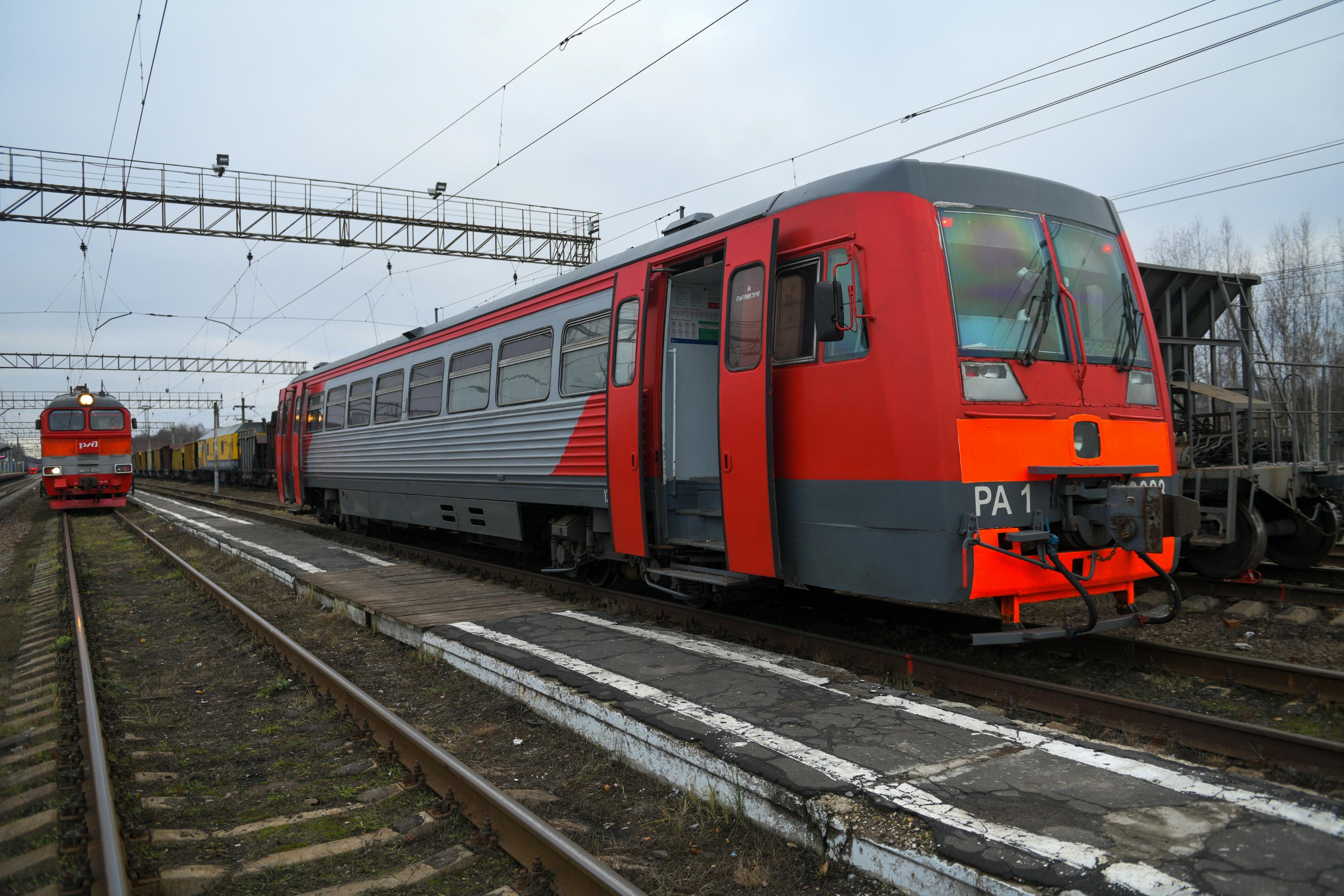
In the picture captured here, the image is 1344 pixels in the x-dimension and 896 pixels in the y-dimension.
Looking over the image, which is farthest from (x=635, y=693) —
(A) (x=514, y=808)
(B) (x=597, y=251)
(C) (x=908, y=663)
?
(B) (x=597, y=251)

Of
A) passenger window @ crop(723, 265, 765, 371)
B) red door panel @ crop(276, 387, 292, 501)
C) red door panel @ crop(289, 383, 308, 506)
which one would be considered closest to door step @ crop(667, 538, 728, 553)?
passenger window @ crop(723, 265, 765, 371)

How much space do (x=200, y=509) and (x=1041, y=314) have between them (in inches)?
987

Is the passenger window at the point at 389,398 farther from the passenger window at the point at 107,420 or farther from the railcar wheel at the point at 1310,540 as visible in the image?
the passenger window at the point at 107,420

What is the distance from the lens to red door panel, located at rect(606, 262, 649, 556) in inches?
279

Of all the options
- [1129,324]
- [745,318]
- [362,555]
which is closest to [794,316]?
[745,318]

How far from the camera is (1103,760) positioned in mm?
3707

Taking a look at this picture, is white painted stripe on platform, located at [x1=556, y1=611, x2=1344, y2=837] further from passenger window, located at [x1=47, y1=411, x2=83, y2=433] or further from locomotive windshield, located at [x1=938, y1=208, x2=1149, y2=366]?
passenger window, located at [x1=47, y1=411, x2=83, y2=433]

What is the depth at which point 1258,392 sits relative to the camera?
952cm

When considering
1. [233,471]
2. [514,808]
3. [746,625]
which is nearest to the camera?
[514,808]

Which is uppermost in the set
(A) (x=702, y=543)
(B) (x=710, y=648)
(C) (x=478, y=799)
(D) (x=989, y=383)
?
(D) (x=989, y=383)

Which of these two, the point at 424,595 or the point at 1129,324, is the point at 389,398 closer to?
the point at 424,595

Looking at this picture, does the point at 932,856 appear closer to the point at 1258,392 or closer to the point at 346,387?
the point at 1258,392

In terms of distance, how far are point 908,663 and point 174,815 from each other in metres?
4.07

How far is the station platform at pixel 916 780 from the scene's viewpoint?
2.79 m
